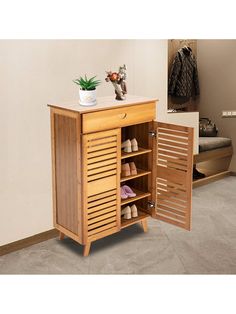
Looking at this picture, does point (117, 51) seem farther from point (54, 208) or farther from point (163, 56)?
point (54, 208)

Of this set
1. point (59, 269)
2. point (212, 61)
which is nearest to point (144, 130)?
point (59, 269)

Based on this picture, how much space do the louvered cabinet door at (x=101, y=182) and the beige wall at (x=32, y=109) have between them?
1.65 feet

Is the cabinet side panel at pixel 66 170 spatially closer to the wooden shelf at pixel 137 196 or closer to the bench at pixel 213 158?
the wooden shelf at pixel 137 196

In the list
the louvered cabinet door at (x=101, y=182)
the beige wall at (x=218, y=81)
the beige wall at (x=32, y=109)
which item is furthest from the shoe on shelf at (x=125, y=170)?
the beige wall at (x=218, y=81)

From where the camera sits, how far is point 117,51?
4.10 m

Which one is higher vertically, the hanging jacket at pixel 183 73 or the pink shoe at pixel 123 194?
the hanging jacket at pixel 183 73

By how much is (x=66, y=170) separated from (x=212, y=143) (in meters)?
2.66

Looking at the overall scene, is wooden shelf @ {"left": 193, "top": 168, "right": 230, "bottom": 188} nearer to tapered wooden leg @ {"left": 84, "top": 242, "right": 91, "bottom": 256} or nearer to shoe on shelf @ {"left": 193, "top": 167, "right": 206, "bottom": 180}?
shoe on shelf @ {"left": 193, "top": 167, "right": 206, "bottom": 180}

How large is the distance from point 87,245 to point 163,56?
206 cm

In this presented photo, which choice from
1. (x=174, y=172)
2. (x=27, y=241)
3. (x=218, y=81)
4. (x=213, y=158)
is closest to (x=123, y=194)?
(x=174, y=172)

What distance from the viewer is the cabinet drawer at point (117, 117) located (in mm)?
3279

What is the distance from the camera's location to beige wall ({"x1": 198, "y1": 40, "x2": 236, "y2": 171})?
5.66m

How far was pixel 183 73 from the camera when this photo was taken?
575cm

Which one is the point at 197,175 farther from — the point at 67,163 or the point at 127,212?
the point at 67,163
